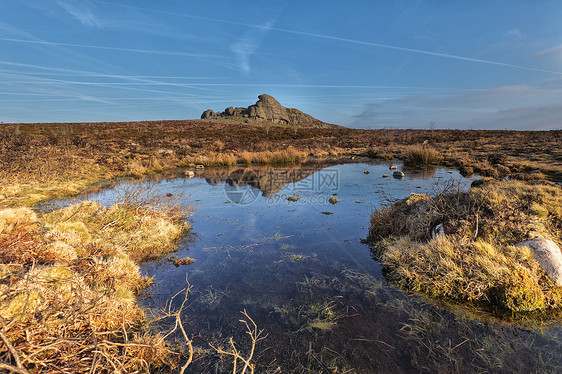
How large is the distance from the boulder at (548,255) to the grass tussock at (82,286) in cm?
595

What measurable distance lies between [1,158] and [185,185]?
10.5 m

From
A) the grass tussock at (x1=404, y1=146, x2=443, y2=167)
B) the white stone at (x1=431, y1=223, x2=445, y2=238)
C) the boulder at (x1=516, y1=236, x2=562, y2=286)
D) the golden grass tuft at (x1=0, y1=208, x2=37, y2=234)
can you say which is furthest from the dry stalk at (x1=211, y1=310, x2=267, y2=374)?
the grass tussock at (x1=404, y1=146, x2=443, y2=167)

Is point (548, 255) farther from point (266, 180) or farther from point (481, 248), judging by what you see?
point (266, 180)

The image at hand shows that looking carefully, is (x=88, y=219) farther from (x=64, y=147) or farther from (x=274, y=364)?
(x=64, y=147)

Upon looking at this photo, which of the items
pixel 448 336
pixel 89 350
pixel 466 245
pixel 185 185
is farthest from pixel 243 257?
pixel 185 185

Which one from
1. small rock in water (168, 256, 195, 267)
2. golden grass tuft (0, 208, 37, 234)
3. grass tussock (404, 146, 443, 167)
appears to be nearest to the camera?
golden grass tuft (0, 208, 37, 234)

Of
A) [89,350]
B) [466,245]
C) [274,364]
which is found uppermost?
[466,245]

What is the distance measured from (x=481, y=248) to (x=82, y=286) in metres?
6.62

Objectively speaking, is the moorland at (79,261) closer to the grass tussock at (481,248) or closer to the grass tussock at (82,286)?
the grass tussock at (82,286)

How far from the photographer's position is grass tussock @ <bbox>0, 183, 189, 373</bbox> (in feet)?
8.48

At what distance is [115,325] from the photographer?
3586 mm

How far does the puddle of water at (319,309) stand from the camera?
3.29m

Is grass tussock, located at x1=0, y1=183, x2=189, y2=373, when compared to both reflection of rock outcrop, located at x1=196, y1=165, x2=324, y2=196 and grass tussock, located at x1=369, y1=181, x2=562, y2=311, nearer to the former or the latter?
grass tussock, located at x1=369, y1=181, x2=562, y2=311

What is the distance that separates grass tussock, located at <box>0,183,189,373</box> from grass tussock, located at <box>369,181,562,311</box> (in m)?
4.55
